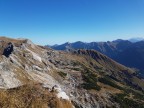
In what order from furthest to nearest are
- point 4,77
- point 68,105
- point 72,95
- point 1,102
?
point 72,95 → point 4,77 → point 68,105 → point 1,102

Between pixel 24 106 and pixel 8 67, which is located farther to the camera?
pixel 8 67

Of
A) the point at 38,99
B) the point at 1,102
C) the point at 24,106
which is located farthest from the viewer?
the point at 38,99

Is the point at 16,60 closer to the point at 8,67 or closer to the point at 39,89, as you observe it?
the point at 8,67

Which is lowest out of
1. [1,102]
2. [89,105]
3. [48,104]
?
[89,105]

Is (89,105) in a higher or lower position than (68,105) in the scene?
lower

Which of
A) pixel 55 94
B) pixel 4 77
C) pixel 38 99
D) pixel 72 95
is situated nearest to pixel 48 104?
pixel 38 99

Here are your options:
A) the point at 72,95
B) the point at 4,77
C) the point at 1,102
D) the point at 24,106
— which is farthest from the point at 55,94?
the point at 72,95

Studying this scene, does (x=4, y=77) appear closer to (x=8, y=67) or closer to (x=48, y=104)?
(x=8, y=67)
